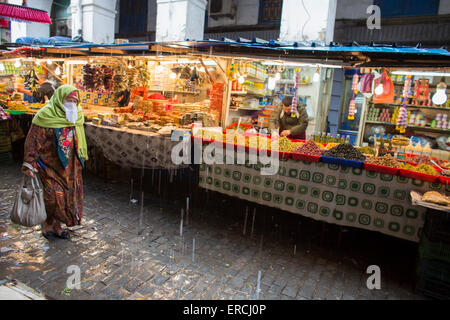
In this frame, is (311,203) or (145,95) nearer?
(311,203)

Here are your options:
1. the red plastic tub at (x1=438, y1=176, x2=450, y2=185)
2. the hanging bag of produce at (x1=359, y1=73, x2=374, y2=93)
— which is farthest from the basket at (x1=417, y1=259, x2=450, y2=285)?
the hanging bag of produce at (x1=359, y1=73, x2=374, y2=93)

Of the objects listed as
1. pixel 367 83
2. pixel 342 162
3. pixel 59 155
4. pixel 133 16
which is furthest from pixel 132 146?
pixel 133 16

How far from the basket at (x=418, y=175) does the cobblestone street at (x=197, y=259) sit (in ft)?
4.08

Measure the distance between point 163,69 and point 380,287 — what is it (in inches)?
295

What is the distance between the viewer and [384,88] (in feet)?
17.5

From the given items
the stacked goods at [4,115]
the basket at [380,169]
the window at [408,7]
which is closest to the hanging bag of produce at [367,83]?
the basket at [380,169]

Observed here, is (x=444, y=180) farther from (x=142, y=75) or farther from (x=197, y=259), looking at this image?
(x=142, y=75)

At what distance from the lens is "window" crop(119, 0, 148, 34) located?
13.1m

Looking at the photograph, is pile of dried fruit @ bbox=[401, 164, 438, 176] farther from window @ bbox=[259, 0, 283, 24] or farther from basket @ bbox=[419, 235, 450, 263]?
window @ bbox=[259, 0, 283, 24]

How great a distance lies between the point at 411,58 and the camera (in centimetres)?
430
